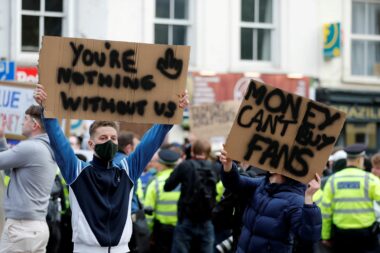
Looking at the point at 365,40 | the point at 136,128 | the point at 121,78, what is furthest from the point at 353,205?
the point at 365,40

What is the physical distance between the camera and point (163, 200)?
12.4 m

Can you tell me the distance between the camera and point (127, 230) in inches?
276

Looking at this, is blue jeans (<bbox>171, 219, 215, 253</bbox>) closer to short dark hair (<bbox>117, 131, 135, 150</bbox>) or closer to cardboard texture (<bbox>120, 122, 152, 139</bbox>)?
short dark hair (<bbox>117, 131, 135, 150</bbox>)

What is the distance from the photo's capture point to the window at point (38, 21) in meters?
19.8

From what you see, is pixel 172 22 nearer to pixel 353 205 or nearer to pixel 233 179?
pixel 353 205

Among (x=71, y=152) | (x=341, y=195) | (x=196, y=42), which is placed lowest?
(x=341, y=195)

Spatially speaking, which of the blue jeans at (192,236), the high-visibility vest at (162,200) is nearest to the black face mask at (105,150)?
the blue jeans at (192,236)

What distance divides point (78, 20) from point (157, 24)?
72.9 inches

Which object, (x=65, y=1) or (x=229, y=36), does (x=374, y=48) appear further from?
(x=65, y=1)

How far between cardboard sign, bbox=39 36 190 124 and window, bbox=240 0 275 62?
14.6 m

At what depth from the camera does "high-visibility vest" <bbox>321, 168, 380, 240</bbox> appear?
37.0ft

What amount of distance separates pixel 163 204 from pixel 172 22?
9202mm

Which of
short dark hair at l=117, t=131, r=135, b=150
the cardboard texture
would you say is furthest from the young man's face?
the cardboard texture

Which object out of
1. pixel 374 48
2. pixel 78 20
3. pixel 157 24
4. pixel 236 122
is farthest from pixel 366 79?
pixel 236 122
